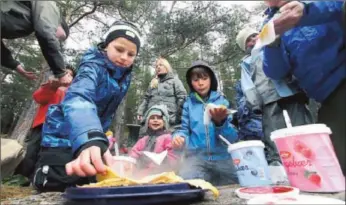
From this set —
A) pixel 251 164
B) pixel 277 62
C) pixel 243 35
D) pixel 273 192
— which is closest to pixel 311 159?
pixel 273 192

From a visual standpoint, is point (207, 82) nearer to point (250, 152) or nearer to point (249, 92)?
point (249, 92)

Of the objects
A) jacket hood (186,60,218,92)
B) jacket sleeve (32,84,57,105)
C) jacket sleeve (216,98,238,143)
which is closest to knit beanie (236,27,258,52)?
jacket hood (186,60,218,92)

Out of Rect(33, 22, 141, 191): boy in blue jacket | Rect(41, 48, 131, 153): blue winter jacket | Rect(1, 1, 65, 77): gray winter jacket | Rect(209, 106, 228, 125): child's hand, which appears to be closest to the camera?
Rect(1, 1, 65, 77): gray winter jacket

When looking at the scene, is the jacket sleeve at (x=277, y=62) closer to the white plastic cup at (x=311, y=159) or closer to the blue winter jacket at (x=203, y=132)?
the white plastic cup at (x=311, y=159)

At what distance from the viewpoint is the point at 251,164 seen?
917 millimetres

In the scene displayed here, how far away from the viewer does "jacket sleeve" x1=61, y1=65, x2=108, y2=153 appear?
622 millimetres

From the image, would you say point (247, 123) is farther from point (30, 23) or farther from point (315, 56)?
point (30, 23)

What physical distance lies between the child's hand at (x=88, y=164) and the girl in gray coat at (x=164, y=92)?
189 centimetres

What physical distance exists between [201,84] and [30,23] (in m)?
1.48

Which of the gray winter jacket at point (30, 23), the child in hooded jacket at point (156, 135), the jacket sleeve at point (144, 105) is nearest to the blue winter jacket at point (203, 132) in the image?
the child in hooded jacket at point (156, 135)

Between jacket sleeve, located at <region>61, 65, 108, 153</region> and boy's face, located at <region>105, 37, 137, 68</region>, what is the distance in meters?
0.09

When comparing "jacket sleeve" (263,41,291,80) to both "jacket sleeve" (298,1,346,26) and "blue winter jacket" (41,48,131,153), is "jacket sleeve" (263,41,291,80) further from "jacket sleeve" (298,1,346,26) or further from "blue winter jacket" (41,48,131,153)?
"blue winter jacket" (41,48,131,153)

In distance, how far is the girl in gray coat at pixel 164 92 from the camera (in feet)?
8.21

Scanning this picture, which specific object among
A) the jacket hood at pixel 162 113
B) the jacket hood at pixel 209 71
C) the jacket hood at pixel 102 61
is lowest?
the jacket hood at pixel 102 61
